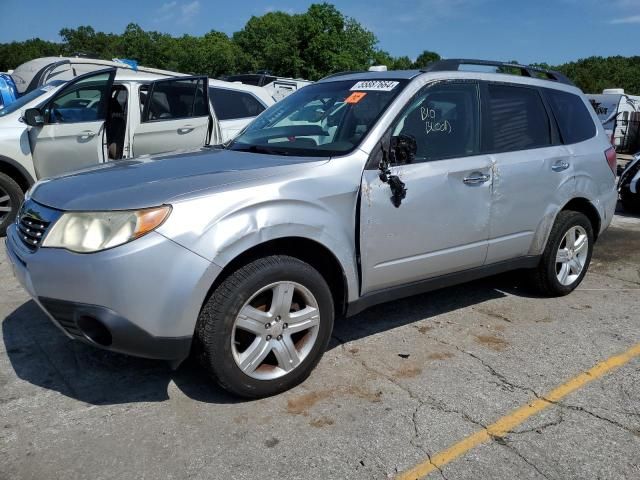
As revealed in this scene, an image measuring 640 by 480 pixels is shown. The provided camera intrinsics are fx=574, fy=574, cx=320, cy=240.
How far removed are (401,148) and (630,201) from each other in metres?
6.98

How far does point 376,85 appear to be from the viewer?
12.2 feet

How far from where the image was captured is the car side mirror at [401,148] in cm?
338

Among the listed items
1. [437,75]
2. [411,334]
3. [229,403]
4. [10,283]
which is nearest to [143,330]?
[229,403]

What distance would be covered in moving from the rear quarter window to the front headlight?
Answer: 332 centimetres

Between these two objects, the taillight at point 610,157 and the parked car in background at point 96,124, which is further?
the parked car in background at point 96,124

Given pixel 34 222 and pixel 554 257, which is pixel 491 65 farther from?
pixel 34 222

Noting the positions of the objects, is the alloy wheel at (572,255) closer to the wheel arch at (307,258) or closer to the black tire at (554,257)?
the black tire at (554,257)

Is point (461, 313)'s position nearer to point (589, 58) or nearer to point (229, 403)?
point (229, 403)

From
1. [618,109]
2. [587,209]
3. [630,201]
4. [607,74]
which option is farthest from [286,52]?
[587,209]

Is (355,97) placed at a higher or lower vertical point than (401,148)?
higher

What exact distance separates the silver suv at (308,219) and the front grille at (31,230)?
1 cm

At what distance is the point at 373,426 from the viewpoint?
9.34 ft

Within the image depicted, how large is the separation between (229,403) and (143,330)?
69 centimetres

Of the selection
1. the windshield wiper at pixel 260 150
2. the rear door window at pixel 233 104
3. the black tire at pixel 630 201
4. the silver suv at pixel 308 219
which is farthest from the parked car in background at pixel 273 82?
the windshield wiper at pixel 260 150
